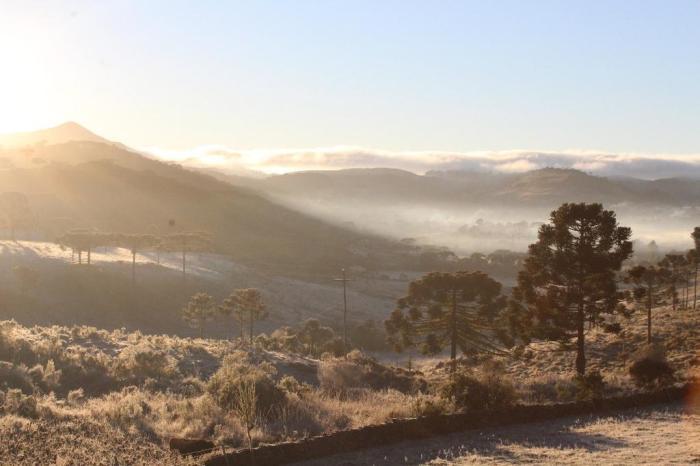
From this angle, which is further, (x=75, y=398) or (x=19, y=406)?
(x=75, y=398)

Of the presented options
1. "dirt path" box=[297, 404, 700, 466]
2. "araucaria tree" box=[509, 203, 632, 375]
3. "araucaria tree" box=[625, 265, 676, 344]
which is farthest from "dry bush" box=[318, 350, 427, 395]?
"dirt path" box=[297, 404, 700, 466]

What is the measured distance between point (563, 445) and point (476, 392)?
4235 mm

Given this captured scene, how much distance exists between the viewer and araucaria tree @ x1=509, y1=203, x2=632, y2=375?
141ft

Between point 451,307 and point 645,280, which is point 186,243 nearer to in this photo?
point 645,280

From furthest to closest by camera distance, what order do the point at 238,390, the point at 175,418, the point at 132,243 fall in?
the point at 132,243, the point at 238,390, the point at 175,418

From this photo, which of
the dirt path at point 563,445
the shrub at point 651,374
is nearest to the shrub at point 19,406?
the dirt path at point 563,445

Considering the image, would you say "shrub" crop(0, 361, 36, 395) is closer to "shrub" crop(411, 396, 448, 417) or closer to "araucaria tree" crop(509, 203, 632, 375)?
"shrub" crop(411, 396, 448, 417)

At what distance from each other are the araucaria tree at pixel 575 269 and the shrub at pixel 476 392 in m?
24.1

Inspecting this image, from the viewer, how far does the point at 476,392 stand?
2048cm

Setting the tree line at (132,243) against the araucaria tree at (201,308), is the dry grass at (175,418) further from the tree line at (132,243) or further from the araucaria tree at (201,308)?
the tree line at (132,243)

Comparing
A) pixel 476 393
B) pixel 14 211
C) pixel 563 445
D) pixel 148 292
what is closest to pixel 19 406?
pixel 476 393

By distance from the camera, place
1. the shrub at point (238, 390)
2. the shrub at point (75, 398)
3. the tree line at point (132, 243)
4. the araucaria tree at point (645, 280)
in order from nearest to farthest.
→ the shrub at point (238, 390)
the shrub at point (75, 398)
the araucaria tree at point (645, 280)
the tree line at point (132, 243)

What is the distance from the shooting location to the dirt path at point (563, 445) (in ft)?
49.1

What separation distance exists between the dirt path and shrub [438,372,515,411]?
4.64 ft
